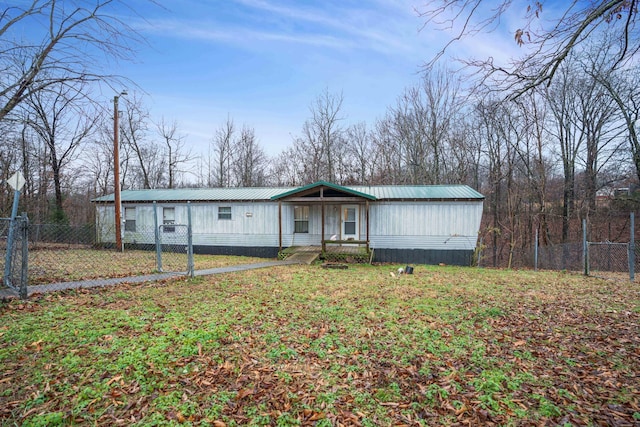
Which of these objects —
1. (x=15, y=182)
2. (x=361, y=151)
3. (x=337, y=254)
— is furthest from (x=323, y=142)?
(x=15, y=182)

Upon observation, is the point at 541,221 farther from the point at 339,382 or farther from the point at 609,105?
the point at 339,382

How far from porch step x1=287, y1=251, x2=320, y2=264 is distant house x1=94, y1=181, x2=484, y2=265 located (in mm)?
887

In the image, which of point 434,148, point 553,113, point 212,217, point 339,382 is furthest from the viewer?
point 434,148

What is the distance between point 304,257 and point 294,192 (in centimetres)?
286

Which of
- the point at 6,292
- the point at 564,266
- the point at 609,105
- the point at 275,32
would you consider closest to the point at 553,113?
the point at 609,105

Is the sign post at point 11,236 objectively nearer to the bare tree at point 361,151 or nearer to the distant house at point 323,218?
the distant house at point 323,218

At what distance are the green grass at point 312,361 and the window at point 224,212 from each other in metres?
10.7

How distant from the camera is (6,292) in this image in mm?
5578

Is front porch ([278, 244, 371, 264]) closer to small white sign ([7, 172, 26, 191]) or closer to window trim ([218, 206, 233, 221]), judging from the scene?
window trim ([218, 206, 233, 221])

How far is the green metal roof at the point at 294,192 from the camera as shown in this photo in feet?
47.0

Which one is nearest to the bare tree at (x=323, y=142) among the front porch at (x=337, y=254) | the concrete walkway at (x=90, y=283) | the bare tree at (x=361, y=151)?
the bare tree at (x=361, y=151)

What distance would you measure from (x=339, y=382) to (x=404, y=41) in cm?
425

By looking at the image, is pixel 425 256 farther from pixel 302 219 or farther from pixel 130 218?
pixel 130 218

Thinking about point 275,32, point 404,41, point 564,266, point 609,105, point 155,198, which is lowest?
point 564,266
